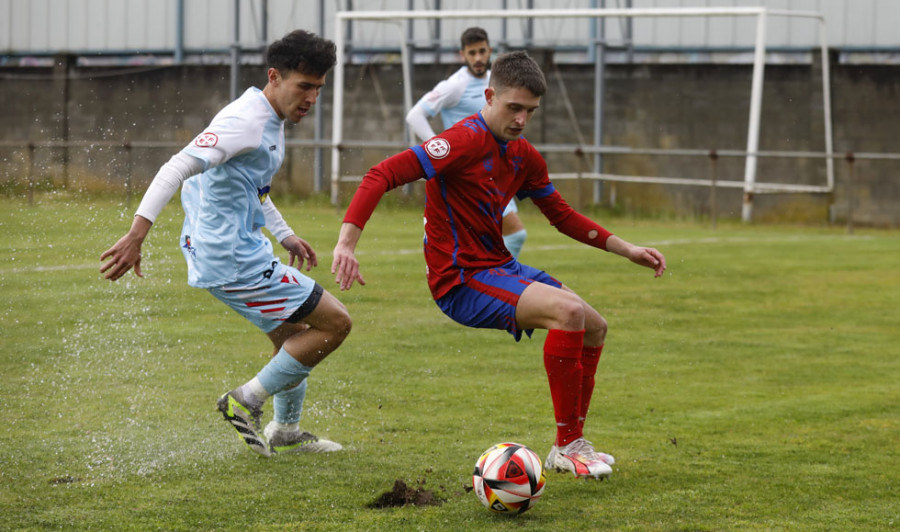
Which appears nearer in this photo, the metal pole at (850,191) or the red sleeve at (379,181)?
the red sleeve at (379,181)

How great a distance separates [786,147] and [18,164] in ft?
40.4

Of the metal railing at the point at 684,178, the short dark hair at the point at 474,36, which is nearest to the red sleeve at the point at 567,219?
the short dark hair at the point at 474,36

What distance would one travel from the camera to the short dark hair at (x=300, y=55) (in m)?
4.41

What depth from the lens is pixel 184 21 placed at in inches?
861

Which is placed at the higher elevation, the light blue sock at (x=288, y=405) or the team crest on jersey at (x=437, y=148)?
the team crest on jersey at (x=437, y=148)

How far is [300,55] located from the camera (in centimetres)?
441

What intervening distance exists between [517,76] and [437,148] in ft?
1.36

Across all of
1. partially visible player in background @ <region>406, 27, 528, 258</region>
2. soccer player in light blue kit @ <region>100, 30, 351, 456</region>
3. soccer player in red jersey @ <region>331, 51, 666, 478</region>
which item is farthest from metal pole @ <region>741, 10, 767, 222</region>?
soccer player in light blue kit @ <region>100, 30, 351, 456</region>

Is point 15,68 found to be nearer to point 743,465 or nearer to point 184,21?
point 184,21

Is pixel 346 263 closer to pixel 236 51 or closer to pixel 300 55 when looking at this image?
pixel 300 55

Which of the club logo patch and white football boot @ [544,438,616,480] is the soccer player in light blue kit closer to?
the club logo patch

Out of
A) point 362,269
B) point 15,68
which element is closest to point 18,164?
point 15,68

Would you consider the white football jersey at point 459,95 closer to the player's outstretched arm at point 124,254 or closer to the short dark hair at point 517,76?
the short dark hair at point 517,76

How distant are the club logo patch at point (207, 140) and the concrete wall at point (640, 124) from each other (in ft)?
37.7
